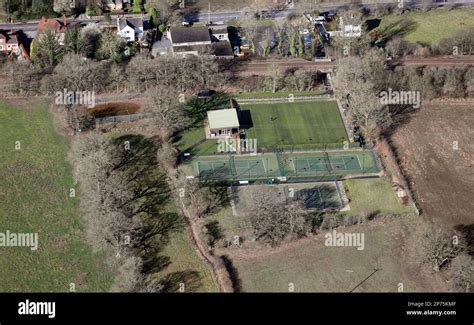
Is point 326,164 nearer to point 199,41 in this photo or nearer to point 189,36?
point 199,41

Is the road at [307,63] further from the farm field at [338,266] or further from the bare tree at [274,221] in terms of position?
the farm field at [338,266]

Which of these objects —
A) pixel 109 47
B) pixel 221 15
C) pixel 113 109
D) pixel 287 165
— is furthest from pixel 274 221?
pixel 221 15

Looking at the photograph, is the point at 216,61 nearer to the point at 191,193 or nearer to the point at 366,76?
the point at 366,76

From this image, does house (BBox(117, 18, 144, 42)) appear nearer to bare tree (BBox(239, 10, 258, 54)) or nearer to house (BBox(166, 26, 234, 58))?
house (BBox(166, 26, 234, 58))

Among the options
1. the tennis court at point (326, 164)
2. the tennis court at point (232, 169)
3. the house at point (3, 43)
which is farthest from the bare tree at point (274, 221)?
the house at point (3, 43)

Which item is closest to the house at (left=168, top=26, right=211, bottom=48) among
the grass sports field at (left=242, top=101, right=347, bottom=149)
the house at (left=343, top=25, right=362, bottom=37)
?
the grass sports field at (left=242, top=101, right=347, bottom=149)

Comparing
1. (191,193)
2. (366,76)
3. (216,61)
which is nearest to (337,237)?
(191,193)
